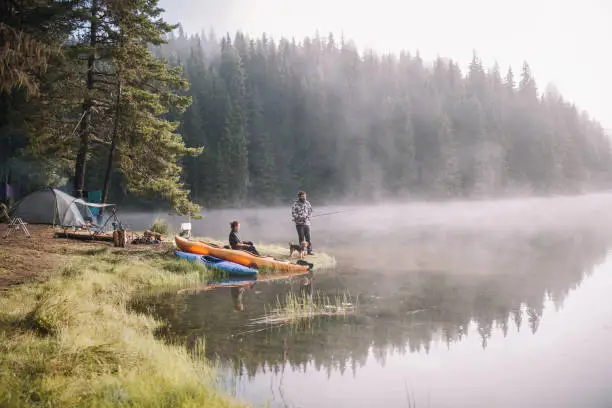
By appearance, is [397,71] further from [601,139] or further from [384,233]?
[384,233]

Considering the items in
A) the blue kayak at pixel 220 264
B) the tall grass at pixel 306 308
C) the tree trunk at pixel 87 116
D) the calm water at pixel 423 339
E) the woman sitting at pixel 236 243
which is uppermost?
the tree trunk at pixel 87 116

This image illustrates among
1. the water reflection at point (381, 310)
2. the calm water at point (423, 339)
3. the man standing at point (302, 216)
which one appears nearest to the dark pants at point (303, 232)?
the man standing at point (302, 216)

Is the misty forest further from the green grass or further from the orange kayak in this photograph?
the green grass

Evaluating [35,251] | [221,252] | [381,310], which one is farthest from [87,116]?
[381,310]

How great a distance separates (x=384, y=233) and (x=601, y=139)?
333 ft

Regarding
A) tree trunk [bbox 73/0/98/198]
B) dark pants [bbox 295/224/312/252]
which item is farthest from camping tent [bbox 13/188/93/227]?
dark pants [bbox 295/224/312/252]

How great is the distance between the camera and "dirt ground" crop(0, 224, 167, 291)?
12.0 metres

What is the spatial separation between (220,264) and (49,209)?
8.98 m

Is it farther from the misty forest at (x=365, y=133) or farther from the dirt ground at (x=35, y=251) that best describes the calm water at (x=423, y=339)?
the misty forest at (x=365, y=133)

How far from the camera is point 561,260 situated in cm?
1998

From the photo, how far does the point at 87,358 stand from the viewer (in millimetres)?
5961

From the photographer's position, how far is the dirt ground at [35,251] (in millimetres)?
11953

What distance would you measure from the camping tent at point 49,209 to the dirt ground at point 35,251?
633 millimetres

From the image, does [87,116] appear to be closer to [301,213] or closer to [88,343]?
[301,213]
